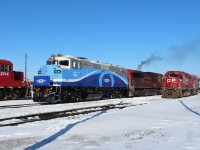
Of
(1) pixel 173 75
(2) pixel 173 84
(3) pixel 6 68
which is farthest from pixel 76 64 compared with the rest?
(1) pixel 173 75

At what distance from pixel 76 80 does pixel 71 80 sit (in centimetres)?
77

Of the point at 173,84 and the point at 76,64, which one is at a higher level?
the point at 76,64

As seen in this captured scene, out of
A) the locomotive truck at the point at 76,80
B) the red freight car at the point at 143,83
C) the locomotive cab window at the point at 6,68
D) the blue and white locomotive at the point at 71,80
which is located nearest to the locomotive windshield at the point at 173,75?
the red freight car at the point at 143,83

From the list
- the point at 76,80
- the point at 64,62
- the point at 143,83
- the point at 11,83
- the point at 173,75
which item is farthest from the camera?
the point at 143,83

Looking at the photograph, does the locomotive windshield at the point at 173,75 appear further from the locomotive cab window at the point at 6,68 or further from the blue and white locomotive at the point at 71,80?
the locomotive cab window at the point at 6,68

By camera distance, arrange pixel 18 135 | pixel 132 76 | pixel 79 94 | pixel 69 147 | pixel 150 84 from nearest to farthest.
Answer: pixel 69 147 → pixel 18 135 → pixel 79 94 → pixel 132 76 → pixel 150 84

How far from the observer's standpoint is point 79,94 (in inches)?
1113

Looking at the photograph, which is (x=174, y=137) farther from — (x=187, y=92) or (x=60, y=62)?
(x=187, y=92)

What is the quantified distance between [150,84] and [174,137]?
3670 centimetres

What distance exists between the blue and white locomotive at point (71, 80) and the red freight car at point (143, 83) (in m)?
6.03

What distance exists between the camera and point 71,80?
26.6m

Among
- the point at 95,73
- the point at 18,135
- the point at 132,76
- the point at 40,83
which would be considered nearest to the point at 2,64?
the point at 40,83

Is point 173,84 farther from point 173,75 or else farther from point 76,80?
point 76,80

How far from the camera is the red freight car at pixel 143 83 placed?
39469 millimetres
